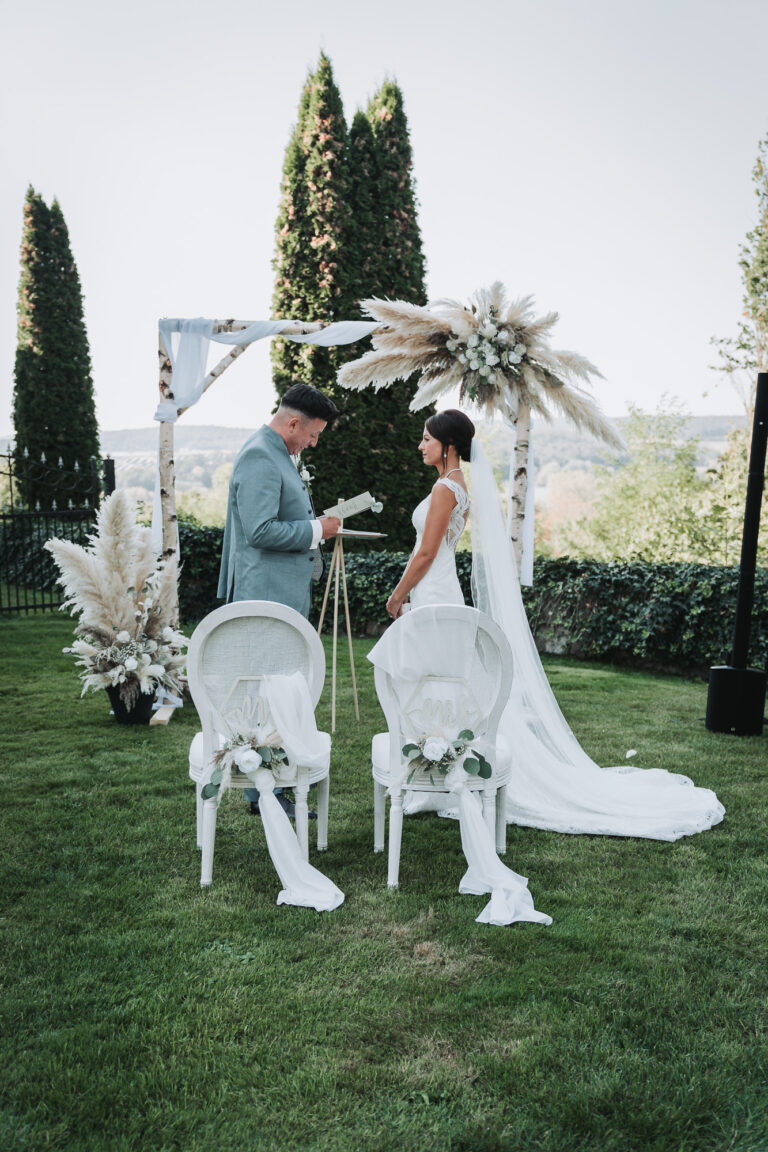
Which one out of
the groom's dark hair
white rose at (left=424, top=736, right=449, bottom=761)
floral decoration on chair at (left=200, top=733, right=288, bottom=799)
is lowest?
floral decoration on chair at (left=200, top=733, right=288, bottom=799)

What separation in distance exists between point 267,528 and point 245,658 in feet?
2.33

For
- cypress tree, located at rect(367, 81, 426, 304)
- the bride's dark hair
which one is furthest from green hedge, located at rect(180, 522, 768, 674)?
cypress tree, located at rect(367, 81, 426, 304)

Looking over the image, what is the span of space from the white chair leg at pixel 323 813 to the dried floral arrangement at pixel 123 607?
7.84ft

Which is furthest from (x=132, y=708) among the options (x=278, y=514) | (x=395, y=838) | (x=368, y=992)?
(x=368, y=992)

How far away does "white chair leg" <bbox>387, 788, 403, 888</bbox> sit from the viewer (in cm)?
300

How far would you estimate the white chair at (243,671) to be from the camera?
2.94 m

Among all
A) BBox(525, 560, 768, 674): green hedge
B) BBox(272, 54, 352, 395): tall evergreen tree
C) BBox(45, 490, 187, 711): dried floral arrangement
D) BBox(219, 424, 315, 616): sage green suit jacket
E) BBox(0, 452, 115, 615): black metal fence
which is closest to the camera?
BBox(219, 424, 315, 616): sage green suit jacket

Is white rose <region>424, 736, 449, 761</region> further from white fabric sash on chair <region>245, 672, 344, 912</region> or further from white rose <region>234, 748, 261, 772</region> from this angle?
white rose <region>234, 748, 261, 772</region>

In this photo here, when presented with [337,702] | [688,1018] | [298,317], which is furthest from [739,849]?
[298,317]

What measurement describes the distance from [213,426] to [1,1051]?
1385 inches

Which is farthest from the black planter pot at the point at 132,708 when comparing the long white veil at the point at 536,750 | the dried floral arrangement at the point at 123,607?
the long white veil at the point at 536,750

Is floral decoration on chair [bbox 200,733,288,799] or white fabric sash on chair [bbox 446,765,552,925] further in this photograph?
floral decoration on chair [bbox 200,733,288,799]

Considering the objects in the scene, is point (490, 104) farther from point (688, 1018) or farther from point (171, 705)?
point (688, 1018)

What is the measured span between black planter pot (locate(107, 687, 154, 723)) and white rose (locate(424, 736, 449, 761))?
124 inches
